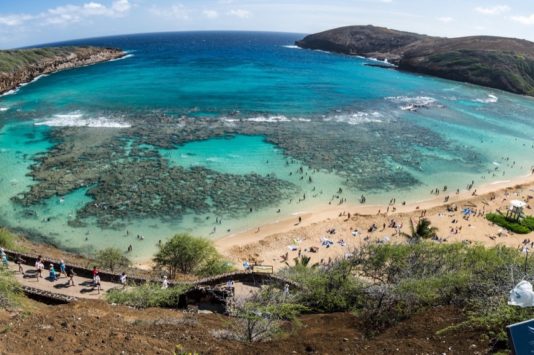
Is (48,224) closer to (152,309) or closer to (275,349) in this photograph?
(152,309)

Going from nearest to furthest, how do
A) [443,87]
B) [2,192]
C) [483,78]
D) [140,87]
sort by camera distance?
[2,192]
[140,87]
[443,87]
[483,78]

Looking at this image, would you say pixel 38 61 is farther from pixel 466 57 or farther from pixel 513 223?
pixel 466 57

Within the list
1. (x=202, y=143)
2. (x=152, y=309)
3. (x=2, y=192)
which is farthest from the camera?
(x=202, y=143)

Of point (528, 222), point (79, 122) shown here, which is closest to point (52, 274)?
point (528, 222)

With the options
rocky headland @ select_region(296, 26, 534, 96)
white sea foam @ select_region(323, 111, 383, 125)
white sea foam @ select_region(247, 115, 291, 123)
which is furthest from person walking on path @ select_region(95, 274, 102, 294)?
rocky headland @ select_region(296, 26, 534, 96)

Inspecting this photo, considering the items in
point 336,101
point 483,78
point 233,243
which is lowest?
point 233,243

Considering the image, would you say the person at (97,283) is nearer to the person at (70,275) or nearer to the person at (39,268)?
the person at (70,275)

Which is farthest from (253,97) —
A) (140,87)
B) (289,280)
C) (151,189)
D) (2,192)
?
(289,280)

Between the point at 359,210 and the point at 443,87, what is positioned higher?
the point at 443,87
